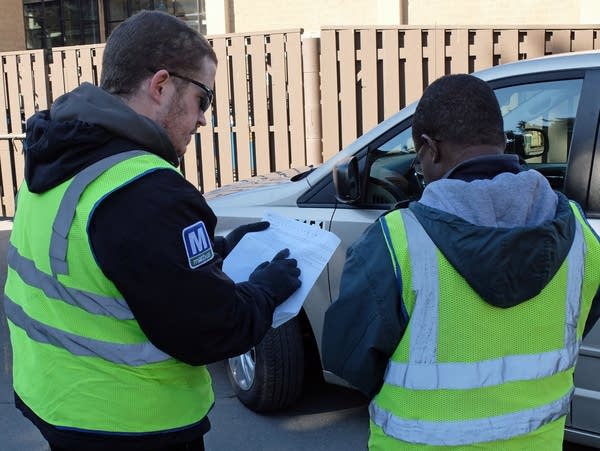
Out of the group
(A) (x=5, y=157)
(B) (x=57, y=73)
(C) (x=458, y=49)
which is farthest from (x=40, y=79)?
(C) (x=458, y=49)

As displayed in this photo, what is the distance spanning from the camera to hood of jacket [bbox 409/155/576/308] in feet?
4.85

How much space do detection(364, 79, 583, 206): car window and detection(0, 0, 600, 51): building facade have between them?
4162mm

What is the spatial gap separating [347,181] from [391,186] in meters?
0.23

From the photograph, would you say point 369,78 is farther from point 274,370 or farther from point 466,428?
point 466,428

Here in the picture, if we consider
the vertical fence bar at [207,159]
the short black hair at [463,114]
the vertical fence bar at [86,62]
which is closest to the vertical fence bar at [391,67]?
the vertical fence bar at [207,159]

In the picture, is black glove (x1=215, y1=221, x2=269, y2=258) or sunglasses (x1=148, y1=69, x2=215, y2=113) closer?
sunglasses (x1=148, y1=69, x2=215, y2=113)

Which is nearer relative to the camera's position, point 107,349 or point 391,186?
point 107,349

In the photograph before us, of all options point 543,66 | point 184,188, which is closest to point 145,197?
point 184,188

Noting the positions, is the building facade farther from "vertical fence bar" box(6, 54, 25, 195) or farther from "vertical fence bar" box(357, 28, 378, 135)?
"vertical fence bar" box(6, 54, 25, 195)

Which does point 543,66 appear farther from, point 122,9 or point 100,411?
point 122,9

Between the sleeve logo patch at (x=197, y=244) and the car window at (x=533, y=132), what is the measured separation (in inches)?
69.4

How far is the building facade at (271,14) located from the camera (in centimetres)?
959

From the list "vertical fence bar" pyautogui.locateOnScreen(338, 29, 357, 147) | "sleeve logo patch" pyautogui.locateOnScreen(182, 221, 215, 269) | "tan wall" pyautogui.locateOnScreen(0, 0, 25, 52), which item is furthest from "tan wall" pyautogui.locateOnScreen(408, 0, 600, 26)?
"tan wall" pyautogui.locateOnScreen(0, 0, 25, 52)

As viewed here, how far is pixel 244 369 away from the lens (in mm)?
4055
